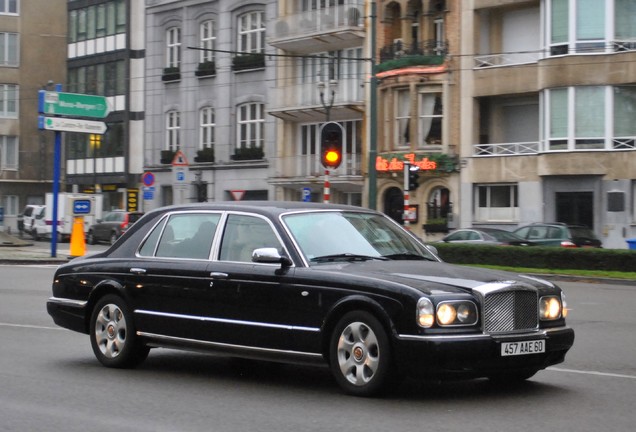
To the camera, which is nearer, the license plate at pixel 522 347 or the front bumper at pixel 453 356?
the front bumper at pixel 453 356

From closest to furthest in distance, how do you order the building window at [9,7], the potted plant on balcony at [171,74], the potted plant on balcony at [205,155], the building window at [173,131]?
1. the potted plant on balcony at [205,155]
2. the potted plant on balcony at [171,74]
3. the building window at [173,131]
4. the building window at [9,7]

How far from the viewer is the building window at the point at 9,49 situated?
72750mm

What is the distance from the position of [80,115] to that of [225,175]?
18872 mm

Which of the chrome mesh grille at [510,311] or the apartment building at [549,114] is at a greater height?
the apartment building at [549,114]

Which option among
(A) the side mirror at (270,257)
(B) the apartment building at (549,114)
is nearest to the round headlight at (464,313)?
(A) the side mirror at (270,257)

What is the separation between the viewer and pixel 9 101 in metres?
72.8

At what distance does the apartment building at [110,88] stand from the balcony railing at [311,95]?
36.1 ft

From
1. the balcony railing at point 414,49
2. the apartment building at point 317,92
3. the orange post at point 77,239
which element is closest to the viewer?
the orange post at point 77,239

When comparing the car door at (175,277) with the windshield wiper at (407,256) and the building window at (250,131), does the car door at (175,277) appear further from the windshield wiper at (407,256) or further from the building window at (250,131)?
the building window at (250,131)

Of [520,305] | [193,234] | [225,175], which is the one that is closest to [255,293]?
[193,234]

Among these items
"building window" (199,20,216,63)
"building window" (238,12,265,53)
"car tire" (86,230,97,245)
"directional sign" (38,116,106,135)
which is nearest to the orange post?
"directional sign" (38,116,106,135)

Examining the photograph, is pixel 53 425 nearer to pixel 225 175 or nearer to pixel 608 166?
pixel 608 166

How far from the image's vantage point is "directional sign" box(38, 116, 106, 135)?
3375cm

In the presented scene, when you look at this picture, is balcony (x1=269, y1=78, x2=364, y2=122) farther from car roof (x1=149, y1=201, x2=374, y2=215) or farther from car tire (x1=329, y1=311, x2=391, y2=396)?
car tire (x1=329, y1=311, x2=391, y2=396)
